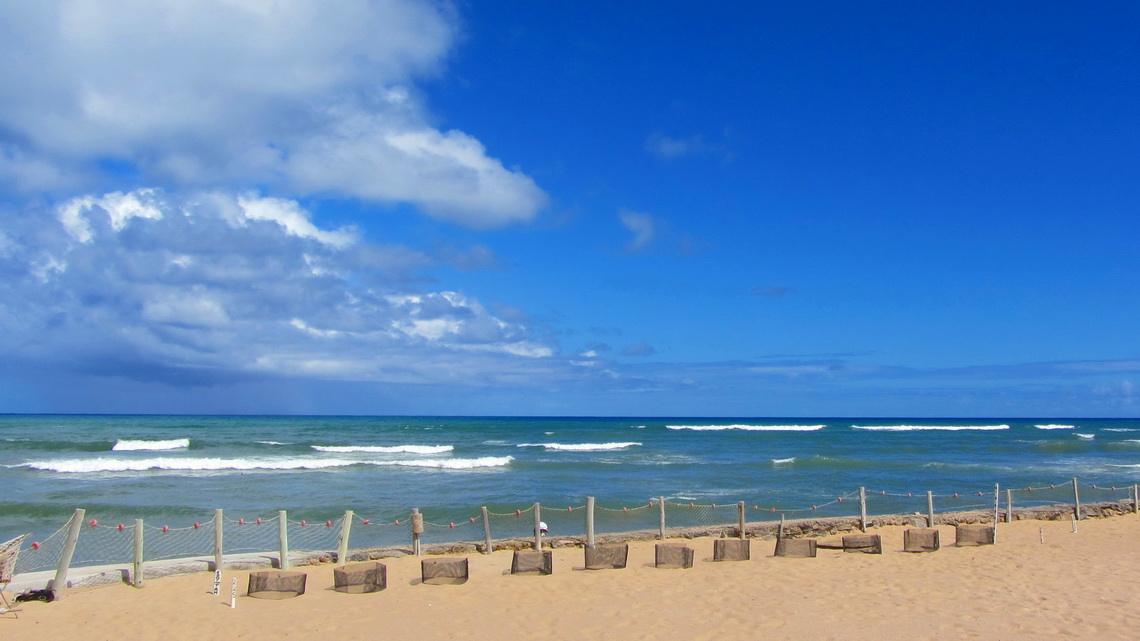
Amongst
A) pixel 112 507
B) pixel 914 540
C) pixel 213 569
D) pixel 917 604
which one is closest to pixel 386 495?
pixel 112 507

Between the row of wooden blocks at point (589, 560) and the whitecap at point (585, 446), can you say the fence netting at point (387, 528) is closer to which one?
the row of wooden blocks at point (589, 560)

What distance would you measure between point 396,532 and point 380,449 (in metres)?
32.6

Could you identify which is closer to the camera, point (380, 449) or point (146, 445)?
point (380, 449)

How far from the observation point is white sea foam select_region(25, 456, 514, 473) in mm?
33562

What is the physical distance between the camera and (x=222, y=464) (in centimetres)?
3581

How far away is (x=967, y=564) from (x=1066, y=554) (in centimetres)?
250

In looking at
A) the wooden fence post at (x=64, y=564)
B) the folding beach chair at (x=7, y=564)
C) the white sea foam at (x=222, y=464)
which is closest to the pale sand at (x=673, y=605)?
the wooden fence post at (x=64, y=564)

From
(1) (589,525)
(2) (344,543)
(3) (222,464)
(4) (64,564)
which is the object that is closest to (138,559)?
(4) (64,564)

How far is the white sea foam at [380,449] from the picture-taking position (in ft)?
152

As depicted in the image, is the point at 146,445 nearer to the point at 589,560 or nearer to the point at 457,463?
the point at 457,463

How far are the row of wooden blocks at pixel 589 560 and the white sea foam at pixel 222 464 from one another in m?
21.4

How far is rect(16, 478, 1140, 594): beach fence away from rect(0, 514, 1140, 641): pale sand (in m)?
0.67

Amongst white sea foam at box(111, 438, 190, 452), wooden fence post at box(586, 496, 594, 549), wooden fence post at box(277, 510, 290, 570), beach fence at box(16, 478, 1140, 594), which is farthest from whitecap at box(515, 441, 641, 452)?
wooden fence post at box(277, 510, 290, 570)

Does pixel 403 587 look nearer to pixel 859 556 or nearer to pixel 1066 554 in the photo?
pixel 859 556
